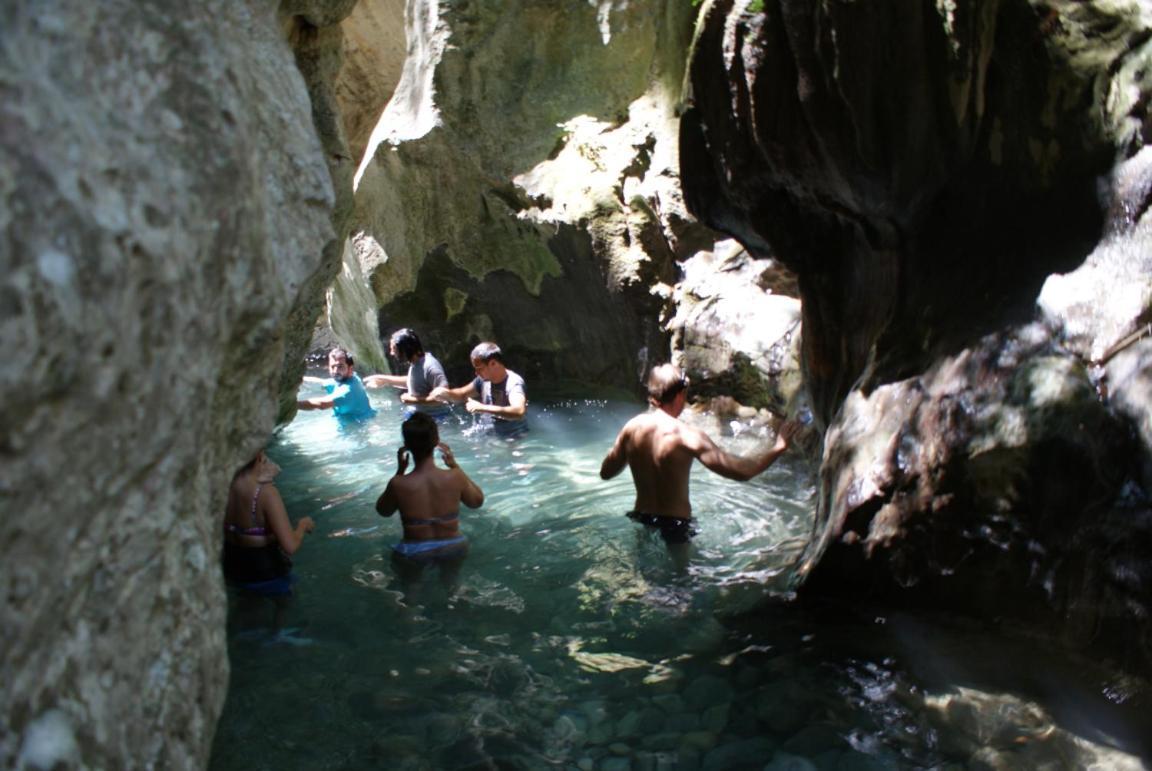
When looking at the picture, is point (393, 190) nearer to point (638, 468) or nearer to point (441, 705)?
point (638, 468)

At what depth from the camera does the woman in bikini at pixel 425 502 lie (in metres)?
5.26

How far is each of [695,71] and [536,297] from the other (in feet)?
21.1

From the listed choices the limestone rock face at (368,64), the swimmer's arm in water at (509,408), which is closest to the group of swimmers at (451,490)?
the swimmer's arm in water at (509,408)

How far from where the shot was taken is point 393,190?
11695 mm

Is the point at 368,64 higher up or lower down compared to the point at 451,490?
higher up

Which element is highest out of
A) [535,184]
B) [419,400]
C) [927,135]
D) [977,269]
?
[535,184]

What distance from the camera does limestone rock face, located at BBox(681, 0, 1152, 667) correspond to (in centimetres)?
349

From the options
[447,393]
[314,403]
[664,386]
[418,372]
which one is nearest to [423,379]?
[418,372]

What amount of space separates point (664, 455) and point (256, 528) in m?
2.25

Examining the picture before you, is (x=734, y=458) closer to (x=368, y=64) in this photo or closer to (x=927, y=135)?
(x=927, y=135)

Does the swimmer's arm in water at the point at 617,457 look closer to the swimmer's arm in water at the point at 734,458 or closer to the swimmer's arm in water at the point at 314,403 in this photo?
the swimmer's arm in water at the point at 734,458

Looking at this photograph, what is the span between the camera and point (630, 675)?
13.8 feet

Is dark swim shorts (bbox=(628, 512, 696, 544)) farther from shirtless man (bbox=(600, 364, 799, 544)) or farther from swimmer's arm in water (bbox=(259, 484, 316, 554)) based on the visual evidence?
swimmer's arm in water (bbox=(259, 484, 316, 554))

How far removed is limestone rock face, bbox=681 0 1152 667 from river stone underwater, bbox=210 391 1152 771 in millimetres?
282
